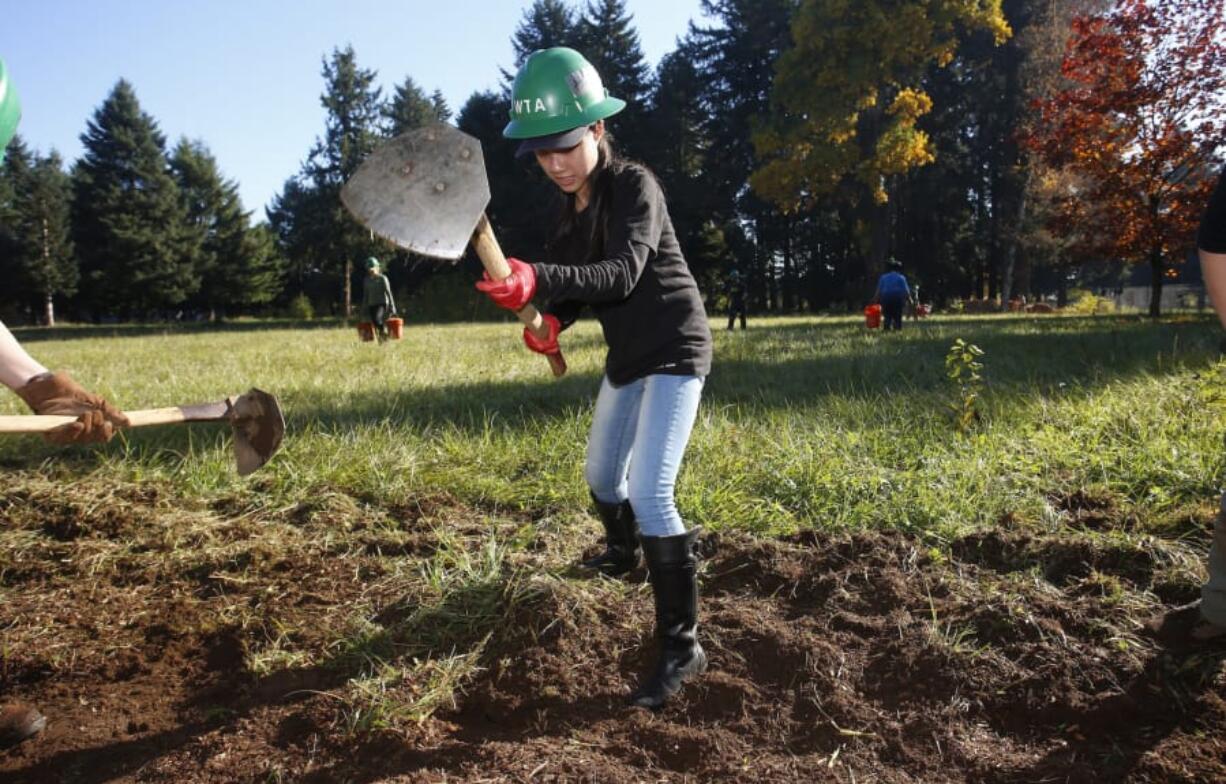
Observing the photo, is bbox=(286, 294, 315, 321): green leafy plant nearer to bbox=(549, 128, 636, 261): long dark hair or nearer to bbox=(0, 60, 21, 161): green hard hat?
bbox=(0, 60, 21, 161): green hard hat

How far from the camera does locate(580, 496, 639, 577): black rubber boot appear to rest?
306 centimetres

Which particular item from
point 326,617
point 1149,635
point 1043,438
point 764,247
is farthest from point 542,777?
point 764,247

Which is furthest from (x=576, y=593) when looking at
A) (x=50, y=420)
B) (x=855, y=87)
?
(x=855, y=87)

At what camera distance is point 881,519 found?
3521 millimetres

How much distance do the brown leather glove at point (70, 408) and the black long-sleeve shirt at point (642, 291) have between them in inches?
57.0

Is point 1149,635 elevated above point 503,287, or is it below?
below

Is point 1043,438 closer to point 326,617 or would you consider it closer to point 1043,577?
point 1043,577

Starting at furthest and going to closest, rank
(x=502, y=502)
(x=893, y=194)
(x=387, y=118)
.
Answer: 1. (x=387, y=118)
2. (x=893, y=194)
3. (x=502, y=502)

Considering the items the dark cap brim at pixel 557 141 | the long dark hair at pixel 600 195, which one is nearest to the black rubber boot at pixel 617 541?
the long dark hair at pixel 600 195

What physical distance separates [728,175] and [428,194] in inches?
1447

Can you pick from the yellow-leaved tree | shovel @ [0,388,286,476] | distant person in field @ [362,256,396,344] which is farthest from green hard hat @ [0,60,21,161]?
the yellow-leaved tree

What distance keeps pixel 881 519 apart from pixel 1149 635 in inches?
44.7

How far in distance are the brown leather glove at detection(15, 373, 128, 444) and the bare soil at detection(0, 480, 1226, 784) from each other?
77 cm

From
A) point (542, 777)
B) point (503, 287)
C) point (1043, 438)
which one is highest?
point (503, 287)
